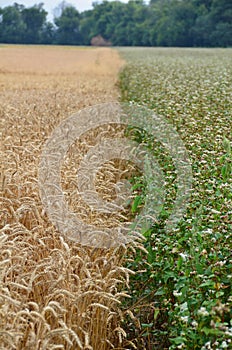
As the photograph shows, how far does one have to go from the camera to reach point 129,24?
87.1 m

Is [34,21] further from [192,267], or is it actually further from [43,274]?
[192,267]

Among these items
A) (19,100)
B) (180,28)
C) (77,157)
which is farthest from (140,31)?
(77,157)

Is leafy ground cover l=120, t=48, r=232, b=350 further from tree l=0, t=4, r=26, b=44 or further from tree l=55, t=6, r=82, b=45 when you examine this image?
tree l=55, t=6, r=82, b=45

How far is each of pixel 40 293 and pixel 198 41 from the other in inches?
2781

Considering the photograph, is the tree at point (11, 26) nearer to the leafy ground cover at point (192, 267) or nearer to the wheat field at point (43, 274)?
the wheat field at point (43, 274)

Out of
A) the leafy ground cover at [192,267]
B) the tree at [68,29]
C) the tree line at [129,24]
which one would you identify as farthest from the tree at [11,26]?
the leafy ground cover at [192,267]

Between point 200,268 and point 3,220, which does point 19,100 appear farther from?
point 200,268

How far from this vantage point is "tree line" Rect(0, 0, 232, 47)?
2714 inches

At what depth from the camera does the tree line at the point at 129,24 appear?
6894 centimetres

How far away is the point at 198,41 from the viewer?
7188cm

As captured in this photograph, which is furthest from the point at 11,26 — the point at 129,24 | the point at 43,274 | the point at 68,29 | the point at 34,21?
the point at 43,274

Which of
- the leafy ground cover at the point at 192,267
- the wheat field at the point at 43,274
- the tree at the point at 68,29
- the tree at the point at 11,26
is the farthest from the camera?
the tree at the point at 68,29

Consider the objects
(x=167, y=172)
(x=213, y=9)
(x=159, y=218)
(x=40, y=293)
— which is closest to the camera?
(x=40, y=293)

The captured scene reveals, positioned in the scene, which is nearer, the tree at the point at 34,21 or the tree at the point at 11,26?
the tree at the point at 11,26
